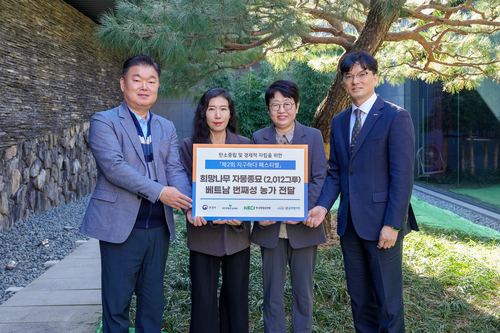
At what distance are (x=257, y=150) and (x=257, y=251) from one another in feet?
6.95

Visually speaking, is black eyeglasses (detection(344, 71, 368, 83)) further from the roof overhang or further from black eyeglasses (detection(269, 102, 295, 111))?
the roof overhang

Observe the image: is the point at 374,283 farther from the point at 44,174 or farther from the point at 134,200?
the point at 44,174

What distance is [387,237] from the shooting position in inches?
64.8

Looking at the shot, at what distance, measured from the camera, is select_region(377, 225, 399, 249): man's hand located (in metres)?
1.65

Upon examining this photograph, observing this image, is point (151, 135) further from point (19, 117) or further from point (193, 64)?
point (19, 117)

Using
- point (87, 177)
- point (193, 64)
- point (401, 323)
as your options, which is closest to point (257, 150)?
point (401, 323)

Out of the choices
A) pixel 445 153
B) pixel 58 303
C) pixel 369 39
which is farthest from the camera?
pixel 445 153

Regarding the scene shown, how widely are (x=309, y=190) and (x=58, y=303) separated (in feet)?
7.03

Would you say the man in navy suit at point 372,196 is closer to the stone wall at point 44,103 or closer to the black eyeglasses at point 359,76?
the black eyeglasses at point 359,76

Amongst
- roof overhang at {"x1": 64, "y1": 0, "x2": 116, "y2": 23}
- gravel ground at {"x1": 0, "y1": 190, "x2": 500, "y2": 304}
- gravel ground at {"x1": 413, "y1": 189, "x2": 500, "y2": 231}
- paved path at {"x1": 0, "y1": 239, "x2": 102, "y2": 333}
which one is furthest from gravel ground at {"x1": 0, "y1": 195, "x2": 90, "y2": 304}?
gravel ground at {"x1": 413, "y1": 189, "x2": 500, "y2": 231}

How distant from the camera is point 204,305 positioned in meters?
1.82

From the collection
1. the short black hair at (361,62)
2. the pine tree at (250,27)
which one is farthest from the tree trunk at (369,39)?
the short black hair at (361,62)

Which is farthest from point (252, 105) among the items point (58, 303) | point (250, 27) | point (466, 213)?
point (58, 303)

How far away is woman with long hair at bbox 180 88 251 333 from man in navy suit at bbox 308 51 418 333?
427 millimetres
